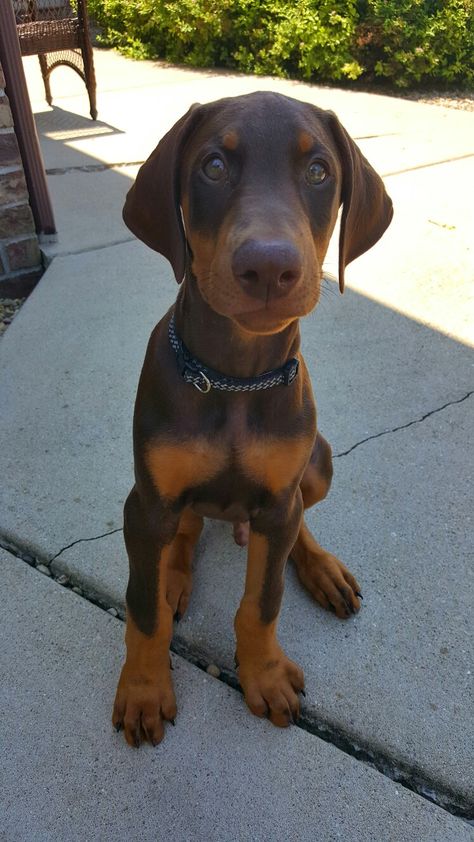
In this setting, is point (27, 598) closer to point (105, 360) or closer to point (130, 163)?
point (105, 360)

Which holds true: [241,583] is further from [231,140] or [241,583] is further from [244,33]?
[244,33]

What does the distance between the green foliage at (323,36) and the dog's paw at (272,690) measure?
7870mm

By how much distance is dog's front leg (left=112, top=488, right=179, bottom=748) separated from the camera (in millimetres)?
1915

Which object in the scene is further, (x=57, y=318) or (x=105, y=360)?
(x=57, y=318)

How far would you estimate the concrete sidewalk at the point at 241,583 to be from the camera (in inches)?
73.0

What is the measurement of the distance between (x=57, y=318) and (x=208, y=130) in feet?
7.80

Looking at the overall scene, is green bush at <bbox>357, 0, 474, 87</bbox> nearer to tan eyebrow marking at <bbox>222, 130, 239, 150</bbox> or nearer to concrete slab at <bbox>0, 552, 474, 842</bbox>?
tan eyebrow marking at <bbox>222, 130, 239, 150</bbox>

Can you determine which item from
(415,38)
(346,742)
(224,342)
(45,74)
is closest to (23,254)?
(224,342)

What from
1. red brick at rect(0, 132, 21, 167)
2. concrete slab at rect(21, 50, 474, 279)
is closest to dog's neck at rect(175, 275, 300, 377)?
red brick at rect(0, 132, 21, 167)

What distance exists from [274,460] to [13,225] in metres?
2.87

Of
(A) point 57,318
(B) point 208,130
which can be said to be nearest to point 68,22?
(A) point 57,318

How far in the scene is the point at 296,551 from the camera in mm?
2475

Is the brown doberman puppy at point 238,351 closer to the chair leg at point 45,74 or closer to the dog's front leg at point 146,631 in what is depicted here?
the dog's front leg at point 146,631

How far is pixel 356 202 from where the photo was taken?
72.6 inches
